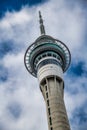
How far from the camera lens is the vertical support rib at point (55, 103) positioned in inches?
2933

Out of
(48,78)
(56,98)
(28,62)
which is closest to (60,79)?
(48,78)

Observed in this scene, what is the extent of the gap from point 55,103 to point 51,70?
44.7 ft

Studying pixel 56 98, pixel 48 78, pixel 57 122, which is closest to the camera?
pixel 57 122

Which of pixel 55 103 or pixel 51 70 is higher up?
pixel 51 70

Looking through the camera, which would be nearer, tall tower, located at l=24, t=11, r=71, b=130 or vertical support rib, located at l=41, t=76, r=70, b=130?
vertical support rib, located at l=41, t=76, r=70, b=130

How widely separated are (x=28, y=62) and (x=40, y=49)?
22.3 ft

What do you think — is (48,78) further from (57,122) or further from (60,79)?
(57,122)

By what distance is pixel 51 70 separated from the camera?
88250 mm

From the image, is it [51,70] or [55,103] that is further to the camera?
[51,70]

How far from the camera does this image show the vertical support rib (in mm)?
74500

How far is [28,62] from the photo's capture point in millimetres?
98375

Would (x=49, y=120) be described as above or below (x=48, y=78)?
below

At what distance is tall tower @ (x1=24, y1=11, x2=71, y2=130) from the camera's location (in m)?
76.4

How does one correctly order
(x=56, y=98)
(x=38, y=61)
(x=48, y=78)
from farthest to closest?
(x=38, y=61), (x=48, y=78), (x=56, y=98)
